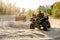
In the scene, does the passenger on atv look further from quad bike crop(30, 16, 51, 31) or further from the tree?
the tree

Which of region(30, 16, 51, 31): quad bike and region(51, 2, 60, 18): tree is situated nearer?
region(30, 16, 51, 31): quad bike

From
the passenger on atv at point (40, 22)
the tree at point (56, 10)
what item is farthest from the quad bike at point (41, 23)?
the tree at point (56, 10)

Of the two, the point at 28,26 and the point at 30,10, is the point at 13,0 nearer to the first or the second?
the point at 30,10

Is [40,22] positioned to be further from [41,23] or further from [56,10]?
[56,10]

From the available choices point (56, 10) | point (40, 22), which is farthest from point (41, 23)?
point (56, 10)

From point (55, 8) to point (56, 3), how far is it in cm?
32

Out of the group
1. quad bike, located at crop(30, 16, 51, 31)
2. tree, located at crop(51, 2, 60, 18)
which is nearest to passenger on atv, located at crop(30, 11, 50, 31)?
quad bike, located at crop(30, 16, 51, 31)

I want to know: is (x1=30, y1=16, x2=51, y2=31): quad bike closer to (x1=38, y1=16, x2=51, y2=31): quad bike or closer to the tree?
(x1=38, y1=16, x2=51, y2=31): quad bike

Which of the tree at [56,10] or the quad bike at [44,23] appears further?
the tree at [56,10]

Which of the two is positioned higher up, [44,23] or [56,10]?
[56,10]

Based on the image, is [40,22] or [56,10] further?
[56,10]

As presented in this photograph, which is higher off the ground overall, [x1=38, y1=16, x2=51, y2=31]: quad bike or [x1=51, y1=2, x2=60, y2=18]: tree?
[x1=51, y1=2, x2=60, y2=18]: tree

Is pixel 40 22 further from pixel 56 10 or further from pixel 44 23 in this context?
pixel 56 10

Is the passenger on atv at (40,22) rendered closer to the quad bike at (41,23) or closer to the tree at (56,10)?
the quad bike at (41,23)
